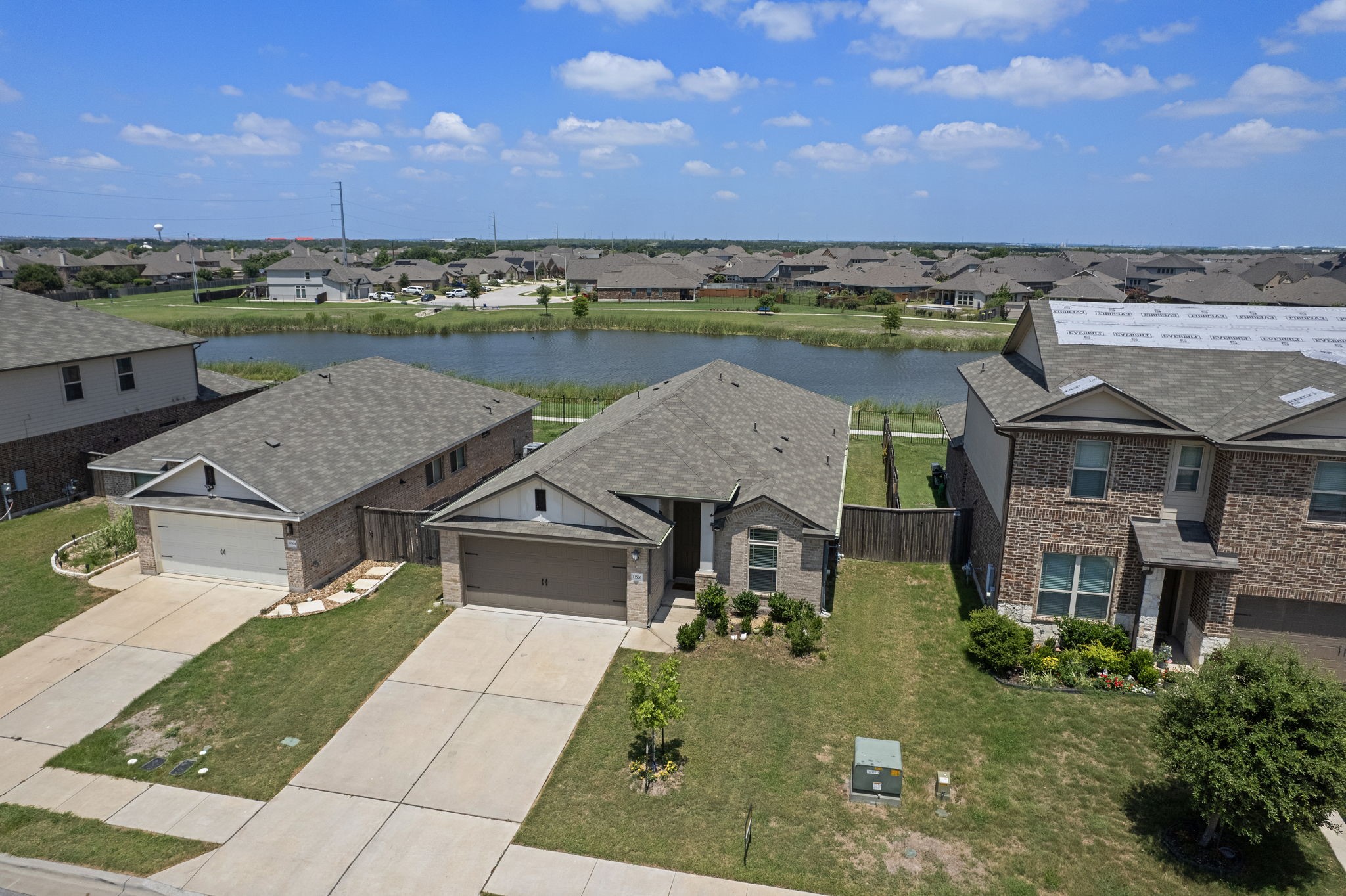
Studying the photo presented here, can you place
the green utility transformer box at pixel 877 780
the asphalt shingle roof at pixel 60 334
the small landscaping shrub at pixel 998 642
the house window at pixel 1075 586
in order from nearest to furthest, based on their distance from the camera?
the green utility transformer box at pixel 877 780, the small landscaping shrub at pixel 998 642, the house window at pixel 1075 586, the asphalt shingle roof at pixel 60 334

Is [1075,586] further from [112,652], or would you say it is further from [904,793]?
[112,652]

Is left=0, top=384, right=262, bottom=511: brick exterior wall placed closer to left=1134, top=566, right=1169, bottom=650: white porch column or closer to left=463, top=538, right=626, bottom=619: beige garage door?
left=463, top=538, right=626, bottom=619: beige garage door

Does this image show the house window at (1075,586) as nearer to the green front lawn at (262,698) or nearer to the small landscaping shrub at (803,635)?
the small landscaping shrub at (803,635)

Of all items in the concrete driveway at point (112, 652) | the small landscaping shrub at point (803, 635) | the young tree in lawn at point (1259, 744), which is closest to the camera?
the young tree in lawn at point (1259, 744)

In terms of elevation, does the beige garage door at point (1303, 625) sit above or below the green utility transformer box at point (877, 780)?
above

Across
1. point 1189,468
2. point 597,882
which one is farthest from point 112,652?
point 1189,468

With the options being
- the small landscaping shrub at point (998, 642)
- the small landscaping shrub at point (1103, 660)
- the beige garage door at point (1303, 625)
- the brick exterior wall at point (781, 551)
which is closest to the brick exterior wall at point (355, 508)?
the brick exterior wall at point (781, 551)
